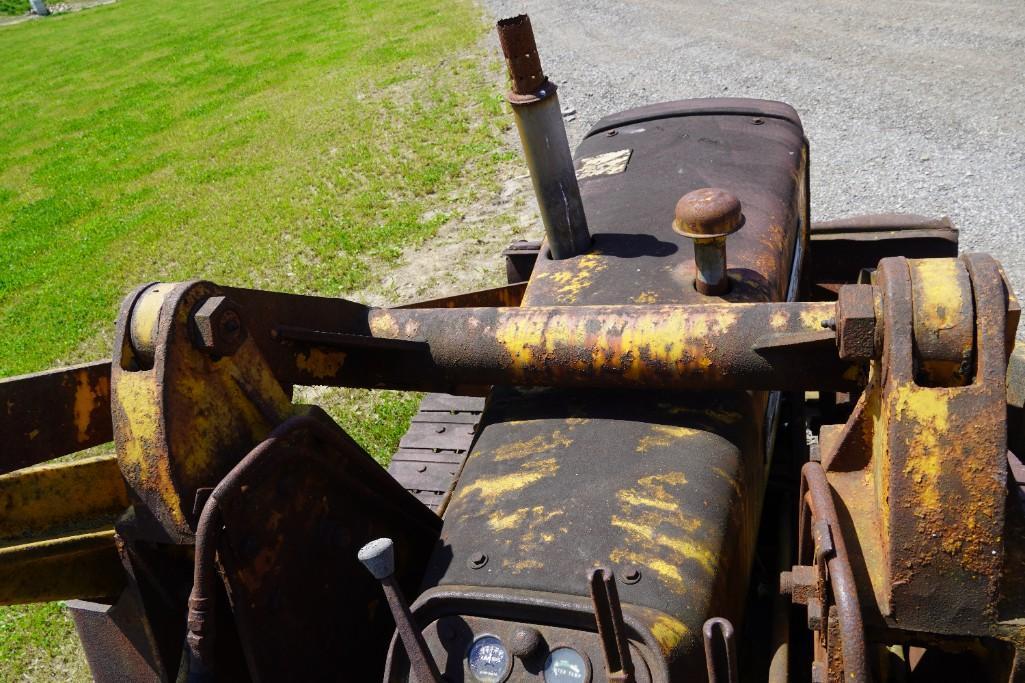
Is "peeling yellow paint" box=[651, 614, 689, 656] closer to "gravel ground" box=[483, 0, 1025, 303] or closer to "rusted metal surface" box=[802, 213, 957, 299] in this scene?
"rusted metal surface" box=[802, 213, 957, 299]

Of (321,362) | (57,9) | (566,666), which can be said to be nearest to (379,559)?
(566,666)

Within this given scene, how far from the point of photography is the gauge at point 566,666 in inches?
70.4

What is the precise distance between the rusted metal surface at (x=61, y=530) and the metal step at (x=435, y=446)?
67.5 inches

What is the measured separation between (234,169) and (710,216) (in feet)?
34.0

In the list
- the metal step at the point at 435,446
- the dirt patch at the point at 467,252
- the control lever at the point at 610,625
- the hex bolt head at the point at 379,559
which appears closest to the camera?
the control lever at the point at 610,625

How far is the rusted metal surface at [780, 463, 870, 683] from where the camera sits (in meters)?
1.56

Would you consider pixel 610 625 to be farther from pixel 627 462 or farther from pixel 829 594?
pixel 627 462

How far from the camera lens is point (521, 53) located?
3082 millimetres

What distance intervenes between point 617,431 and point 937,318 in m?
0.88

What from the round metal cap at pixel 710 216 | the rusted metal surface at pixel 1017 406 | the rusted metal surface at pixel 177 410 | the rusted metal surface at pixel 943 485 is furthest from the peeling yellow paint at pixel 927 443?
the rusted metal surface at pixel 1017 406

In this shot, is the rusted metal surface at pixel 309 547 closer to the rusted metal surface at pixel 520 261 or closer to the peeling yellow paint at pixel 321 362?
the peeling yellow paint at pixel 321 362

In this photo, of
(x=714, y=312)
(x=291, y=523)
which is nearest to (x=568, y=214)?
(x=714, y=312)

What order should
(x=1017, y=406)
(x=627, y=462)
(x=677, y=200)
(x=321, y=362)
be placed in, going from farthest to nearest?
(x=677, y=200) < (x=1017, y=406) < (x=321, y=362) < (x=627, y=462)

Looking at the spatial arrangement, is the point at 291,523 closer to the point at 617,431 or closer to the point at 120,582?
the point at 120,582
